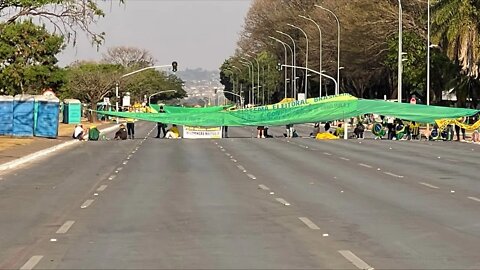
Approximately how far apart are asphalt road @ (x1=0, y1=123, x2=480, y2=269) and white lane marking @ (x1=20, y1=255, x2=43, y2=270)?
27 mm

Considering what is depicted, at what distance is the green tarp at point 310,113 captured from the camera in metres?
59.6

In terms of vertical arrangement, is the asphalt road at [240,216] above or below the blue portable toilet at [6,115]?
below

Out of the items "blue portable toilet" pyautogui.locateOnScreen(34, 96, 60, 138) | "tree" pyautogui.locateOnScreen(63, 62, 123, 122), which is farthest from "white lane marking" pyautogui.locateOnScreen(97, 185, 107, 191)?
"tree" pyautogui.locateOnScreen(63, 62, 123, 122)

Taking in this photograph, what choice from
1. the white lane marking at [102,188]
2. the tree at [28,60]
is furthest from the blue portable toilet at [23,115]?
the white lane marking at [102,188]

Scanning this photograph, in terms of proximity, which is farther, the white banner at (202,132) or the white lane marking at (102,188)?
the white banner at (202,132)

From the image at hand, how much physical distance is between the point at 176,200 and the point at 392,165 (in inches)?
565

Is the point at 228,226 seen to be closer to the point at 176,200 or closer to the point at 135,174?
the point at 176,200

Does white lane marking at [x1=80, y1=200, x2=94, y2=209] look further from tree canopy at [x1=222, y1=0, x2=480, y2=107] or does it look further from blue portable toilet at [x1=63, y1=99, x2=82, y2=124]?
blue portable toilet at [x1=63, y1=99, x2=82, y2=124]

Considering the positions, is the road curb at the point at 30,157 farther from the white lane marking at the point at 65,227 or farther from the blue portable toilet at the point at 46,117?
the white lane marking at the point at 65,227

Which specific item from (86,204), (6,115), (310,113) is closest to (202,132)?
(310,113)

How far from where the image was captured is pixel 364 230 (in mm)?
14547

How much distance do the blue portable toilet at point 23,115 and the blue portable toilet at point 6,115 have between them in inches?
9.0

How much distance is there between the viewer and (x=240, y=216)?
1658cm

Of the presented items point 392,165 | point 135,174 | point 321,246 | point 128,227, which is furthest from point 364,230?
point 392,165
